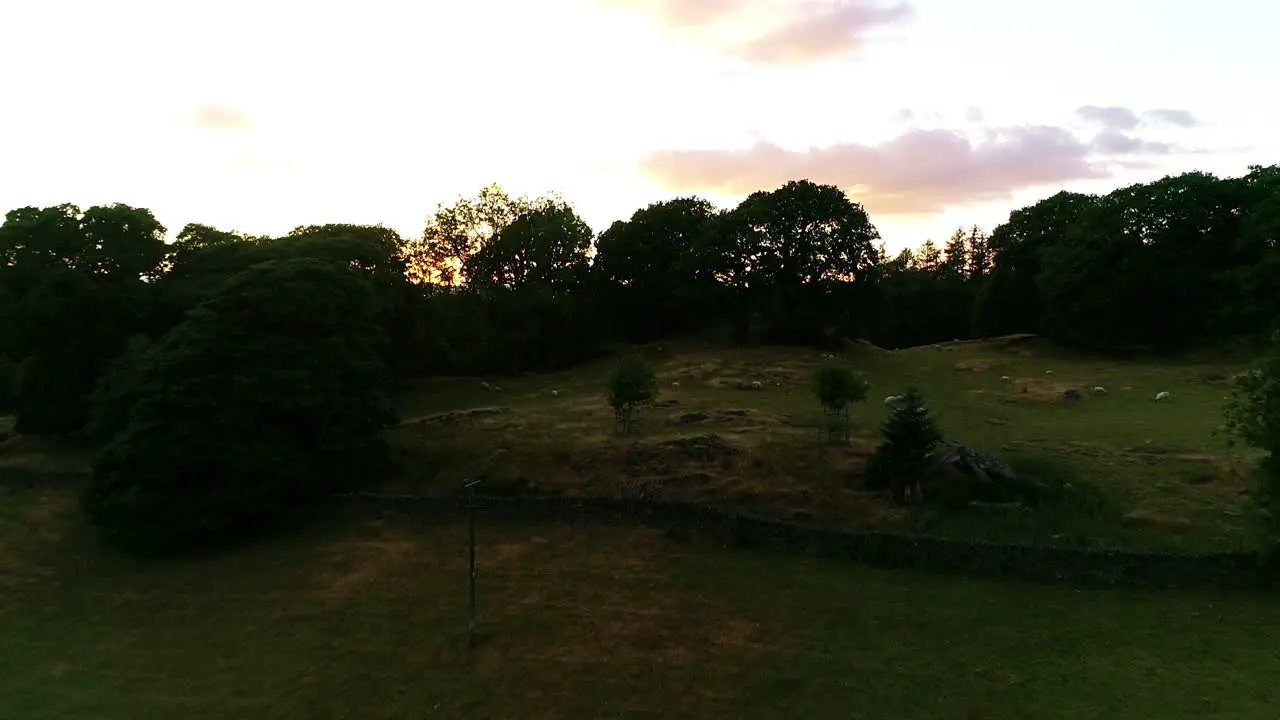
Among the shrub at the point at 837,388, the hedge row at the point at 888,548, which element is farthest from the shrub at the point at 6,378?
the shrub at the point at 837,388

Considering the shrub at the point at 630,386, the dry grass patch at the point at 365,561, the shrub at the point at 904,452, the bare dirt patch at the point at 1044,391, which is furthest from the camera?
the bare dirt patch at the point at 1044,391

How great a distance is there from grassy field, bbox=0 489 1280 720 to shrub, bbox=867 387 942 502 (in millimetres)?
4716

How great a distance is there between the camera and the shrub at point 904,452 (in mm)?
29141

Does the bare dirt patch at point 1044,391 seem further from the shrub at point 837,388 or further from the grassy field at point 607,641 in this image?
the grassy field at point 607,641

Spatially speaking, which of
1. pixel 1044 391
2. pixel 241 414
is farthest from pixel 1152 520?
pixel 241 414

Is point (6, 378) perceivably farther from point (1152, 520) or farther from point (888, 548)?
point (1152, 520)

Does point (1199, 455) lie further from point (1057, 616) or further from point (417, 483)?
point (417, 483)

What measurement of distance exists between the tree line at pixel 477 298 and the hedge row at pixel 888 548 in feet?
27.9

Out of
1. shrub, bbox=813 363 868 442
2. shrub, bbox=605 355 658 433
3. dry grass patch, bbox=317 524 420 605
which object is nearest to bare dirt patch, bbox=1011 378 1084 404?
shrub, bbox=813 363 868 442

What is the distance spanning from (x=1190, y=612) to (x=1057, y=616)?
3.61m

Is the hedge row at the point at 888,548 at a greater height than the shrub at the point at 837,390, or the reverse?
the shrub at the point at 837,390

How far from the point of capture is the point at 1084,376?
48469mm

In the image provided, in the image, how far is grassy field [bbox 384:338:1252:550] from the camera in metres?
27.1

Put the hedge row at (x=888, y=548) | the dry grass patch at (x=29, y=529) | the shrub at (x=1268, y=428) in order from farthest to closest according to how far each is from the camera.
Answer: the dry grass patch at (x=29, y=529) → the hedge row at (x=888, y=548) → the shrub at (x=1268, y=428)
